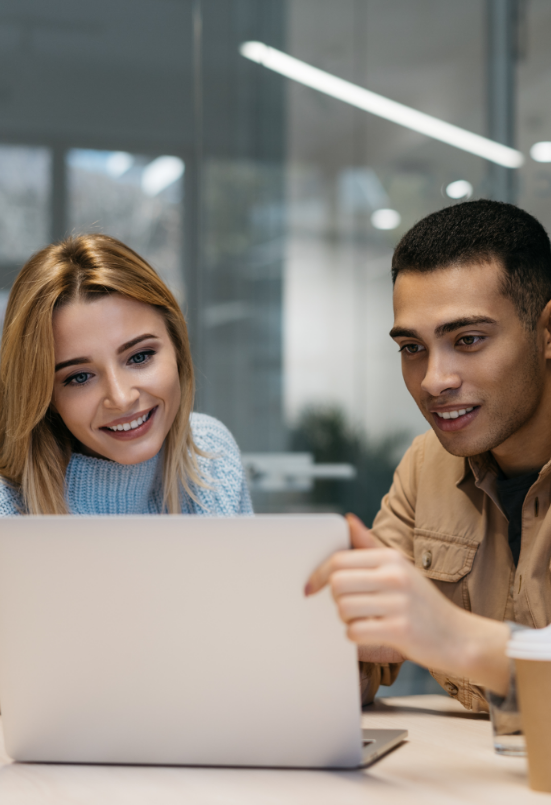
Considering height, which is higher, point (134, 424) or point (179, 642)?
point (134, 424)

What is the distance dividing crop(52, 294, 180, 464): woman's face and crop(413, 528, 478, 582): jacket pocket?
57 cm

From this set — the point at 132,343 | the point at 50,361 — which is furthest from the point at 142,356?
the point at 50,361

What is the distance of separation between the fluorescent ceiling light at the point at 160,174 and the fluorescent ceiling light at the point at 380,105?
0.49 metres

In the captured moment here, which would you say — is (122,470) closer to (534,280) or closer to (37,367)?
(37,367)

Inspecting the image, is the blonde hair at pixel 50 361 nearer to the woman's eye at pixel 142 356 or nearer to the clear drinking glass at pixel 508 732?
the woman's eye at pixel 142 356

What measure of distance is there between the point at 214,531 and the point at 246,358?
6.87ft

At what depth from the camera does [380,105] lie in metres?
2.99

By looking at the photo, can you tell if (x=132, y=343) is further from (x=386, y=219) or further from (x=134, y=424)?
(x=386, y=219)

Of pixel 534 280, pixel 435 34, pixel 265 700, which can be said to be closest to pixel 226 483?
pixel 534 280

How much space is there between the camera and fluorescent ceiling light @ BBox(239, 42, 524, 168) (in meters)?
2.92

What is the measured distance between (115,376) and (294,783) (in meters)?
0.84

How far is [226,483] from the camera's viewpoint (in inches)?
70.9

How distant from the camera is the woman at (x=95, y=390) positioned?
1471 mm

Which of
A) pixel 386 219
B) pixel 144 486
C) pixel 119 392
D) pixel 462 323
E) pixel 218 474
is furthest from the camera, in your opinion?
pixel 386 219
